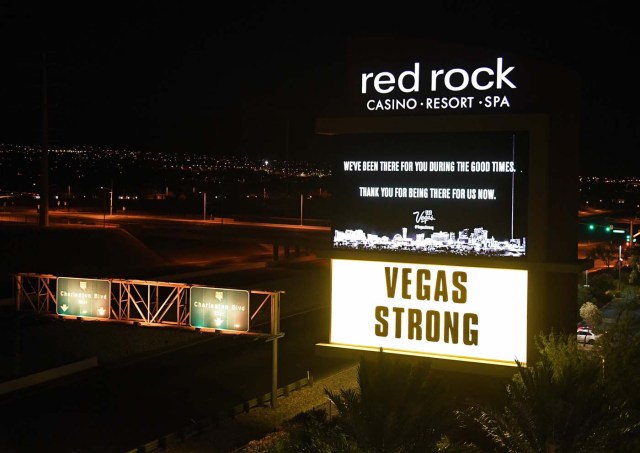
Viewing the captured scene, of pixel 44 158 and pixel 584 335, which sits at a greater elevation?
pixel 44 158

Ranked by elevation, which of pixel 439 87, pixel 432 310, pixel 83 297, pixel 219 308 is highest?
pixel 439 87

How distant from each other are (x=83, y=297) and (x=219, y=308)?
5.10 m

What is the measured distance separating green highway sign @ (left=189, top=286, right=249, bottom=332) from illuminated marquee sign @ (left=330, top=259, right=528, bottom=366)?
6377 millimetres

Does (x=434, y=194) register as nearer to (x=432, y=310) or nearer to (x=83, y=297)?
(x=432, y=310)

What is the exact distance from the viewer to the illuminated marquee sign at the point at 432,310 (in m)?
19.3

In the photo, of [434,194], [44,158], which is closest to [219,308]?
[434,194]

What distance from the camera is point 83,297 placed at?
28.7 meters

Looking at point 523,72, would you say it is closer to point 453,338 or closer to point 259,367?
→ point 453,338

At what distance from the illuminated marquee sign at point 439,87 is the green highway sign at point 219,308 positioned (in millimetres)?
8861

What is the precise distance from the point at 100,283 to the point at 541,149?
1610 centimetres

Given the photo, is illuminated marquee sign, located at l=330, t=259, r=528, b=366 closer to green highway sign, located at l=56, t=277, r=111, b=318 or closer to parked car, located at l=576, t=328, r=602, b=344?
green highway sign, located at l=56, t=277, r=111, b=318

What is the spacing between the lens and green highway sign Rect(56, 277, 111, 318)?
2845 centimetres

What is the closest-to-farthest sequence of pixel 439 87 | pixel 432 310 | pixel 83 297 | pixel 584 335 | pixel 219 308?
pixel 432 310 → pixel 439 87 → pixel 219 308 → pixel 83 297 → pixel 584 335

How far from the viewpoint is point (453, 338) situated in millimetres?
19766
